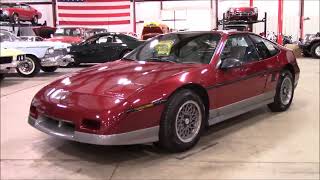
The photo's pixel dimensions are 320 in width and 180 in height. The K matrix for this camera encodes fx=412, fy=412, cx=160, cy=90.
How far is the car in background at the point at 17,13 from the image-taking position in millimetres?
16087

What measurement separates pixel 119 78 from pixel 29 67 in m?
6.62

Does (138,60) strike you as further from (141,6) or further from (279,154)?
(141,6)

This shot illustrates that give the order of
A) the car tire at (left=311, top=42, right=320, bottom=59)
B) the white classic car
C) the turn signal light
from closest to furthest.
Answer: the turn signal light, the white classic car, the car tire at (left=311, top=42, right=320, bottom=59)

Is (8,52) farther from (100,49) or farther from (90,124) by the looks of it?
→ (90,124)

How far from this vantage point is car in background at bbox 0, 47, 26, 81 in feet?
27.2

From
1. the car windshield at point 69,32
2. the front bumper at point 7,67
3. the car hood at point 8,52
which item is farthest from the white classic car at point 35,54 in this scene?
the car windshield at point 69,32

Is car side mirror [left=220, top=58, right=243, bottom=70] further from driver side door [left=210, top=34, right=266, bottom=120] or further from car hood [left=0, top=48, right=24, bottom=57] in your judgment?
car hood [left=0, top=48, right=24, bottom=57]

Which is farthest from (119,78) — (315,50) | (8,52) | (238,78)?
(315,50)

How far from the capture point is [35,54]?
9.86 m

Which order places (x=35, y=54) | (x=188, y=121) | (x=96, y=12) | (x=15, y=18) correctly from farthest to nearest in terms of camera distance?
(x=96, y=12) → (x=15, y=18) → (x=35, y=54) → (x=188, y=121)

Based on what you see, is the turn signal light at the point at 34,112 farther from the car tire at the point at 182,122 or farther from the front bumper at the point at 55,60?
the front bumper at the point at 55,60

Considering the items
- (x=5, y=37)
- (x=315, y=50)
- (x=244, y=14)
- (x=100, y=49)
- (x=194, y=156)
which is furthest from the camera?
(x=244, y=14)

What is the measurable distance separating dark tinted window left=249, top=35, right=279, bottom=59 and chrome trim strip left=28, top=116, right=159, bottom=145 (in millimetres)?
2071

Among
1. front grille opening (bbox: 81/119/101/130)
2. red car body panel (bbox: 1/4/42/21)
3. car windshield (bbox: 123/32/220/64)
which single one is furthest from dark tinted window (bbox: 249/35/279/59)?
red car body panel (bbox: 1/4/42/21)
